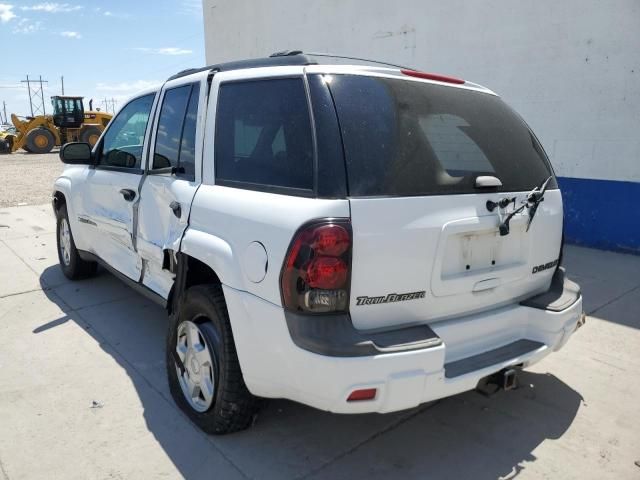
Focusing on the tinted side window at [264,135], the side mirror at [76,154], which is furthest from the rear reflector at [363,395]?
the side mirror at [76,154]

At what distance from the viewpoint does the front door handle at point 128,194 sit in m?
3.72

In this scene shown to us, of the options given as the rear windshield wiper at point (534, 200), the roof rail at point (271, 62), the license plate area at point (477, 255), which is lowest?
the license plate area at point (477, 255)

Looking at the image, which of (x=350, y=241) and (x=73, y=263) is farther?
(x=73, y=263)

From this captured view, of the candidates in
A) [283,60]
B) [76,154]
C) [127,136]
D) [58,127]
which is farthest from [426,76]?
[58,127]

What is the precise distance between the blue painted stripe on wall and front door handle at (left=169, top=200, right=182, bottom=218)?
592 cm

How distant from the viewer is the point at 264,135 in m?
2.62

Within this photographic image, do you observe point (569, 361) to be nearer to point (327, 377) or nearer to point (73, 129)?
point (327, 377)

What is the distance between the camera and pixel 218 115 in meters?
2.91

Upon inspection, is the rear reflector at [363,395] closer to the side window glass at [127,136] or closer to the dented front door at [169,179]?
the dented front door at [169,179]

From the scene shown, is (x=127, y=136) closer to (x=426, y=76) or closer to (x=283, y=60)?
(x=283, y=60)

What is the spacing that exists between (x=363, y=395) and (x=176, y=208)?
5.17ft

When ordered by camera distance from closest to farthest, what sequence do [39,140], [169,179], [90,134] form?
[169,179] < [90,134] < [39,140]

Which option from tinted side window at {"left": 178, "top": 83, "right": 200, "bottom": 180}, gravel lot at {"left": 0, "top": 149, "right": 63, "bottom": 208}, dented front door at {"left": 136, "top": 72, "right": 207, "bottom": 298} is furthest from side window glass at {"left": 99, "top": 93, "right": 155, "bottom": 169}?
gravel lot at {"left": 0, "top": 149, "right": 63, "bottom": 208}

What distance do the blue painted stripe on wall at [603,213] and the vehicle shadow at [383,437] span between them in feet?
13.5
